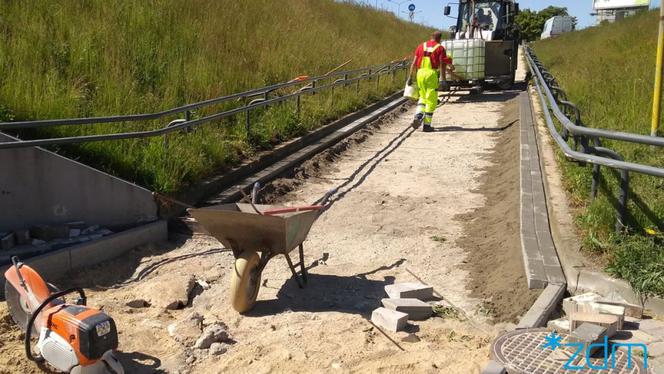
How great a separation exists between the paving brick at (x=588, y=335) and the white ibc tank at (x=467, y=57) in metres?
16.2

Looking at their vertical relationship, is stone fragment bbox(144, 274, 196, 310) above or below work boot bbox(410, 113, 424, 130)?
below

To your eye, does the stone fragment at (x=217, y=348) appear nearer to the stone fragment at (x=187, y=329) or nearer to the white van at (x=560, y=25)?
the stone fragment at (x=187, y=329)

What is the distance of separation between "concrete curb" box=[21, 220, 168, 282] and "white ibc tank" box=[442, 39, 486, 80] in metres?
14.8

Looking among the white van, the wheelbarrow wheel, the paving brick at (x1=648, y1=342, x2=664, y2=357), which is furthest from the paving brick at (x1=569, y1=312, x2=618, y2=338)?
the white van

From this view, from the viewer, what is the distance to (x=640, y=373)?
379 centimetres

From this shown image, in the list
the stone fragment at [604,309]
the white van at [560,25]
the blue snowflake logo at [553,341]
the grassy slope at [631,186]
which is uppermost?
the white van at [560,25]

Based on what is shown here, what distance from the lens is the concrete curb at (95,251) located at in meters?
5.32

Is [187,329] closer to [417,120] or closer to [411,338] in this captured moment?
[411,338]

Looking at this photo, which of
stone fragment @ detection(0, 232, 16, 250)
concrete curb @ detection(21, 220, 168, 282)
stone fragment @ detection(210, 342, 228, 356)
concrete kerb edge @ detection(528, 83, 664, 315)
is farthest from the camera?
stone fragment @ detection(0, 232, 16, 250)

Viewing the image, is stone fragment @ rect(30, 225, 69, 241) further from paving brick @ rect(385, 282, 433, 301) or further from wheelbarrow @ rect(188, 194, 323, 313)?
paving brick @ rect(385, 282, 433, 301)

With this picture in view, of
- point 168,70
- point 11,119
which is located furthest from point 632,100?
point 11,119

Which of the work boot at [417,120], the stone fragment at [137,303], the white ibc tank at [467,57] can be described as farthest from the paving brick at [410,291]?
the white ibc tank at [467,57]

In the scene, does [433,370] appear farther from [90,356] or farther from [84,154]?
[84,154]

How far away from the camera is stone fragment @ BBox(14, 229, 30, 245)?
555cm
